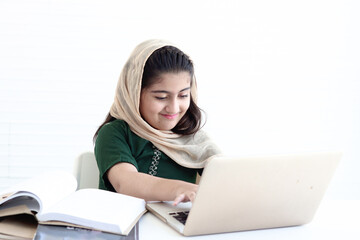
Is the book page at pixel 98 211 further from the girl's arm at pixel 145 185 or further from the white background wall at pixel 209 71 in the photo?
the white background wall at pixel 209 71

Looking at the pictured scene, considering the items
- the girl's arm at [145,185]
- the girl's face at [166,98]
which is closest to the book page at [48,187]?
the girl's arm at [145,185]

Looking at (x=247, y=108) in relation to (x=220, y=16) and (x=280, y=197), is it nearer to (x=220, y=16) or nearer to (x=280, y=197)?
(x=220, y=16)

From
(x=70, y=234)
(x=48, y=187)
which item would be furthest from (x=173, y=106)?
(x=70, y=234)

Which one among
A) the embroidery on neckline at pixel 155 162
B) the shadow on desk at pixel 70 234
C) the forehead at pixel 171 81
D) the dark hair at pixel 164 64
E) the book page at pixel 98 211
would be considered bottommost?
the embroidery on neckline at pixel 155 162

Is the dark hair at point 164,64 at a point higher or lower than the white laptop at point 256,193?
higher

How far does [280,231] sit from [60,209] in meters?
0.49

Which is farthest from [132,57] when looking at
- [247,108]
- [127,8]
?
[247,108]

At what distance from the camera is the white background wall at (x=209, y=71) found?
3.07 m

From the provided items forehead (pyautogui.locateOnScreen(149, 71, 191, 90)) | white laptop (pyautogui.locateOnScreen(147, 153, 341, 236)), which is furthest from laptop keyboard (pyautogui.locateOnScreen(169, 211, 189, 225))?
forehead (pyautogui.locateOnScreen(149, 71, 191, 90))

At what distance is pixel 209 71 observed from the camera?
3203mm

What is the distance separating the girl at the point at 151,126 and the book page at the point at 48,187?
226 millimetres

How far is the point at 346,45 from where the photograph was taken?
3.34 metres

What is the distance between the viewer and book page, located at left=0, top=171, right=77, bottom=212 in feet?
3.31

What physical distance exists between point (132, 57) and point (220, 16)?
5.46ft
